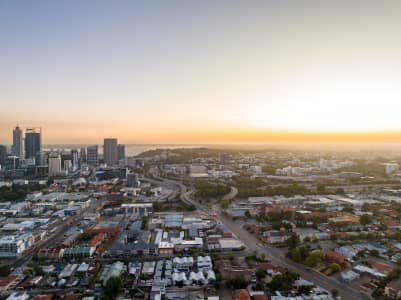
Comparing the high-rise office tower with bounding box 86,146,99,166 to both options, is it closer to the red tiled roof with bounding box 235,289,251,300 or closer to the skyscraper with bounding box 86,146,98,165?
the skyscraper with bounding box 86,146,98,165

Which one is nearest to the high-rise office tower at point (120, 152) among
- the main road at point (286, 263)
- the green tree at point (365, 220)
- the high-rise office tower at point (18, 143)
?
the high-rise office tower at point (18, 143)

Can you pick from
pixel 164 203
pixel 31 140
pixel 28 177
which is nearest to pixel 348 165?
pixel 164 203

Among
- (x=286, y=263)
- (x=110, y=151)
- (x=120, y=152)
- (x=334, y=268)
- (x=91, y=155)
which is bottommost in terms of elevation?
(x=286, y=263)

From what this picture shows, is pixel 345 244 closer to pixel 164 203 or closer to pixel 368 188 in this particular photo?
pixel 164 203

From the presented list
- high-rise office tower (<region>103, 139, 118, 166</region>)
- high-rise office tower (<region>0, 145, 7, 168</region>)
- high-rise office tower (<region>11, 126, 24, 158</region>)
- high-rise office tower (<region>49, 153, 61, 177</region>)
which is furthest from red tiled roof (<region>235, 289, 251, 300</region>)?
high-rise office tower (<region>11, 126, 24, 158</region>)

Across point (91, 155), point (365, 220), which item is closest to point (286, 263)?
point (365, 220)

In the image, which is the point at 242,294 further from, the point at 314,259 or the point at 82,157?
the point at 82,157

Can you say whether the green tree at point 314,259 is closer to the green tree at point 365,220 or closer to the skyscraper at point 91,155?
the green tree at point 365,220
